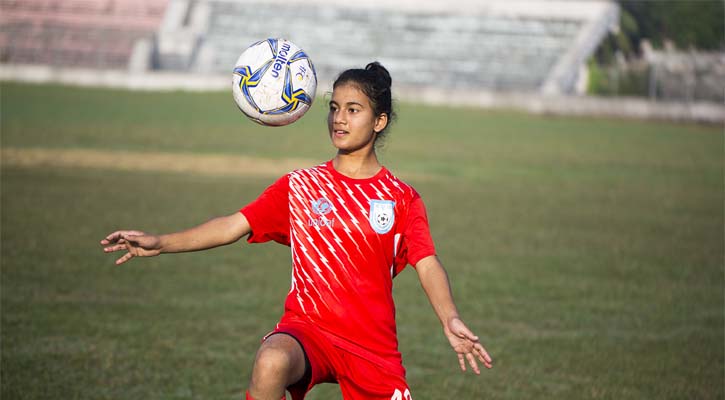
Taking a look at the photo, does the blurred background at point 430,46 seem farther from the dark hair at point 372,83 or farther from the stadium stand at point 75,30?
the dark hair at point 372,83

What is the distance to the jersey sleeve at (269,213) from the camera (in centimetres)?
450

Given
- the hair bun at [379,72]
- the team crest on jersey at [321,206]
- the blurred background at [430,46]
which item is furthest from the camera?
the blurred background at [430,46]

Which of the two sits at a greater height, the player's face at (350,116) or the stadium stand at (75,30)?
the player's face at (350,116)

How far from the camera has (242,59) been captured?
501cm

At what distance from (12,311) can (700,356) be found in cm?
539

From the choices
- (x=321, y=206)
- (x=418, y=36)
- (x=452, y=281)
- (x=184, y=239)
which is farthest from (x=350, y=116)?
(x=418, y=36)

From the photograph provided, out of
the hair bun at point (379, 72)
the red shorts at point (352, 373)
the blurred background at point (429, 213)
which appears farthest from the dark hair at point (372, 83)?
the blurred background at point (429, 213)

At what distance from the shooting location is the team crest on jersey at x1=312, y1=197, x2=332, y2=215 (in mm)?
4410

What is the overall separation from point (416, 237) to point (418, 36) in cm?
4484

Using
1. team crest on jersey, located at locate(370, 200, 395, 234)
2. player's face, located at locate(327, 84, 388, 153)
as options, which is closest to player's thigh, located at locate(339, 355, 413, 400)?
team crest on jersey, located at locate(370, 200, 395, 234)

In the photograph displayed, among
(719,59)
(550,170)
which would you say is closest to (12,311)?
(550,170)

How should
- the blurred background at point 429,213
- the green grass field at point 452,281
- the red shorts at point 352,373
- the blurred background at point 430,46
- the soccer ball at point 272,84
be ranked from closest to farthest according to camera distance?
1. the red shorts at point 352,373
2. the soccer ball at point 272,84
3. the green grass field at point 452,281
4. the blurred background at point 429,213
5. the blurred background at point 430,46

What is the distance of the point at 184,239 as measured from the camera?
4.43 m

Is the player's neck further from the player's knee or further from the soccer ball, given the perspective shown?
the player's knee
